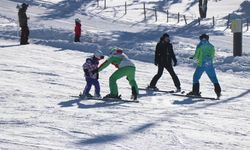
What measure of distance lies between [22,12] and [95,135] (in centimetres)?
1468

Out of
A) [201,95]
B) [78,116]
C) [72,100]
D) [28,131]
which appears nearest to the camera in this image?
[28,131]

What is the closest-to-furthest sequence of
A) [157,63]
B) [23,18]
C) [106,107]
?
[106,107] < [157,63] < [23,18]

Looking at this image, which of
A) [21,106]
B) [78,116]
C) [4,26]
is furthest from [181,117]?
[4,26]

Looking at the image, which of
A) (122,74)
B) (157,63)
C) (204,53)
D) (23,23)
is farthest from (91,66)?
(23,23)

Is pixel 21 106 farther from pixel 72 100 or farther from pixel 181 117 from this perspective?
pixel 181 117

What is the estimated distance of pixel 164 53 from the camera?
1472 centimetres

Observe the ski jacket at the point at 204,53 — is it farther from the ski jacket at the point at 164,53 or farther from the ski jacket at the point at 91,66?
the ski jacket at the point at 91,66

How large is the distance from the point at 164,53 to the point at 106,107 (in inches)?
118

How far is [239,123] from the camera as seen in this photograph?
11.2m

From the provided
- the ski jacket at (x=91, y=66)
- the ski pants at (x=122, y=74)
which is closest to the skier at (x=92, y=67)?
the ski jacket at (x=91, y=66)

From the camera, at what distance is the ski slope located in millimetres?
9273

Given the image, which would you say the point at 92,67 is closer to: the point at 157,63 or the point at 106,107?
the point at 106,107

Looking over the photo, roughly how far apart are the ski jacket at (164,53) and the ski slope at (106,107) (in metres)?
0.86

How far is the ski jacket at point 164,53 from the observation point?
14641mm
